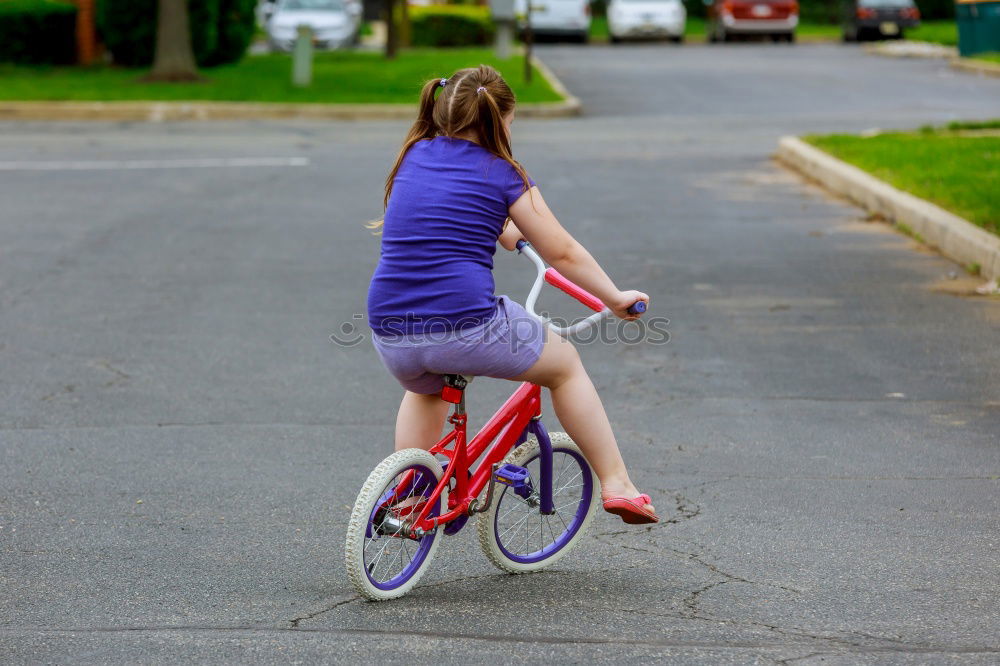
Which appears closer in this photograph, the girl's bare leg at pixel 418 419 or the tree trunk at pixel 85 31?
the girl's bare leg at pixel 418 419

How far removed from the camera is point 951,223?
35.1 ft

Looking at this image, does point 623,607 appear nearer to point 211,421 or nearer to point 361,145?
point 211,421

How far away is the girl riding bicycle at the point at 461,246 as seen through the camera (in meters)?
4.15

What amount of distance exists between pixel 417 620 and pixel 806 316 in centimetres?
514

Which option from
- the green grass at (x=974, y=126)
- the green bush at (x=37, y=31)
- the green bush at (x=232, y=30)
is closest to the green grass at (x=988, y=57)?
the green grass at (x=974, y=126)

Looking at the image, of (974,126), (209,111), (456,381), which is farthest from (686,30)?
(456,381)

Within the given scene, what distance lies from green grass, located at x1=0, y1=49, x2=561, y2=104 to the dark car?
1400 cm

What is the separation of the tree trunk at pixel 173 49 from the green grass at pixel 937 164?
11.7 meters

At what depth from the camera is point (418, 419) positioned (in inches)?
179

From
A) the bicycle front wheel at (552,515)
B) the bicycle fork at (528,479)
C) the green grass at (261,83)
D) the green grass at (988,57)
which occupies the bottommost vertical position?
the green grass at (261,83)

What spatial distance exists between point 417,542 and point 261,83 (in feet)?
66.5

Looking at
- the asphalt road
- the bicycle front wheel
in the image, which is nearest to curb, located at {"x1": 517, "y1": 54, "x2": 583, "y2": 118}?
the asphalt road

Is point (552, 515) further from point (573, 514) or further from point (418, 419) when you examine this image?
point (418, 419)

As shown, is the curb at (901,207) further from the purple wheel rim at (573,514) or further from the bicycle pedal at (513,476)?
the bicycle pedal at (513,476)
